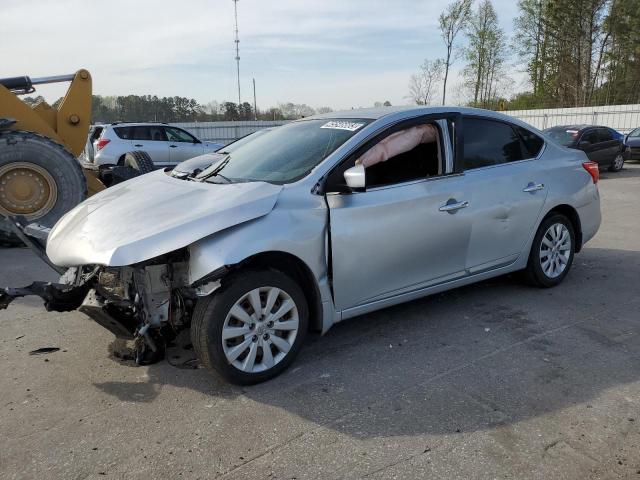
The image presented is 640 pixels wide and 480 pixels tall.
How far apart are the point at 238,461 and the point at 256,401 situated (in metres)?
0.59

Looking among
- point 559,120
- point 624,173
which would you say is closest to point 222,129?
point 559,120

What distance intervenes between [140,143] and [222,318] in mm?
12757

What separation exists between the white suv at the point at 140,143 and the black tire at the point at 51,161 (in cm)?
648

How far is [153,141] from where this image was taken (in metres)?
15.1

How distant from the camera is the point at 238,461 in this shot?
2703 mm

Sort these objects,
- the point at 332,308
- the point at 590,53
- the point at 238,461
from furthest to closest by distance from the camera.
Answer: the point at 590,53
the point at 332,308
the point at 238,461

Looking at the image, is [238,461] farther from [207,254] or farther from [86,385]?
[86,385]

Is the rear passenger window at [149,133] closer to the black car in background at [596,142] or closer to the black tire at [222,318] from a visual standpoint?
the black car in background at [596,142]

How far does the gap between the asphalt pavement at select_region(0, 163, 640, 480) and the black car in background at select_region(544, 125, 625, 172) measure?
12.4 meters

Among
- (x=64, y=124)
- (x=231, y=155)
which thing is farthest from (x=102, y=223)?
(x=64, y=124)

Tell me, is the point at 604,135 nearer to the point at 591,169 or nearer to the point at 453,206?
the point at 591,169

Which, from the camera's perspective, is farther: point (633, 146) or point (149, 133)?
point (633, 146)

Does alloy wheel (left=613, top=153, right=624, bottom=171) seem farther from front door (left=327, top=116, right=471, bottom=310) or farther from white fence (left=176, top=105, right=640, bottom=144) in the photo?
front door (left=327, top=116, right=471, bottom=310)

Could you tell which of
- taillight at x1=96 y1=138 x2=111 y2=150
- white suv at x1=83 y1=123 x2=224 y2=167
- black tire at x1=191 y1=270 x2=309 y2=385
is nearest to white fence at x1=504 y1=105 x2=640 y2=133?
white suv at x1=83 y1=123 x2=224 y2=167
